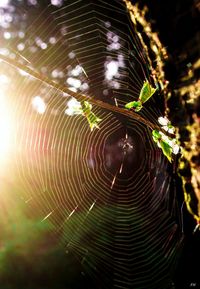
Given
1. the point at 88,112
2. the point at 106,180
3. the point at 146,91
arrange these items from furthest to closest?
the point at 106,180
the point at 88,112
the point at 146,91

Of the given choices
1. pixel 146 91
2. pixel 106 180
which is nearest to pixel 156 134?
pixel 146 91

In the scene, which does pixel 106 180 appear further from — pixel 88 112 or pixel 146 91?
pixel 146 91

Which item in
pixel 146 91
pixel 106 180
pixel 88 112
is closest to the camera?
pixel 146 91

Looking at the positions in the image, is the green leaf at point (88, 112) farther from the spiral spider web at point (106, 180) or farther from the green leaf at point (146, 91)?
the spiral spider web at point (106, 180)

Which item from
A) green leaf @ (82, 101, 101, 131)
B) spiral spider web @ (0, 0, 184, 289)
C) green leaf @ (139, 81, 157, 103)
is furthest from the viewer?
spiral spider web @ (0, 0, 184, 289)

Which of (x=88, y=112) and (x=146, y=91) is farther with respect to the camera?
(x=88, y=112)

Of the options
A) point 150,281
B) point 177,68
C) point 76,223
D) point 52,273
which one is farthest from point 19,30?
point 177,68

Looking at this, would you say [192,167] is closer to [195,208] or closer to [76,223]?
[195,208]

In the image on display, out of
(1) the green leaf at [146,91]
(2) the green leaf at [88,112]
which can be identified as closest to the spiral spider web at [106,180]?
(2) the green leaf at [88,112]

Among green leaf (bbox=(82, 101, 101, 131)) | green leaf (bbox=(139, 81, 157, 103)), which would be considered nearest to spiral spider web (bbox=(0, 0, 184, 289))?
green leaf (bbox=(82, 101, 101, 131))

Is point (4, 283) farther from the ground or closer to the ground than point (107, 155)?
closer to the ground

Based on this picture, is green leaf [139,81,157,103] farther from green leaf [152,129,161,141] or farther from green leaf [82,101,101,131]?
green leaf [82,101,101,131]
